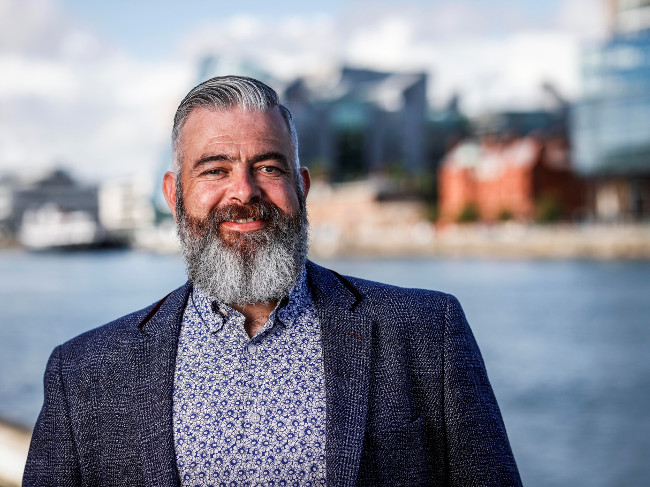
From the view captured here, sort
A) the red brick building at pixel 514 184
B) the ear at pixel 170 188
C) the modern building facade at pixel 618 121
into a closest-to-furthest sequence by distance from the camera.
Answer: the ear at pixel 170 188 < the modern building facade at pixel 618 121 < the red brick building at pixel 514 184

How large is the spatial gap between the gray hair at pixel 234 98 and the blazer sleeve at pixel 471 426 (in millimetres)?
326

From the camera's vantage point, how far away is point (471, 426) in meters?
1.15

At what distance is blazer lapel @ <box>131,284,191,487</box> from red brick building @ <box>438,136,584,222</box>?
42.4 m

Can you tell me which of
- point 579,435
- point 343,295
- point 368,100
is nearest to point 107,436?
point 343,295

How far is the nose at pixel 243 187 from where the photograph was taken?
120cm

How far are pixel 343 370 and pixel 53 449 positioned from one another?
0.39 metres

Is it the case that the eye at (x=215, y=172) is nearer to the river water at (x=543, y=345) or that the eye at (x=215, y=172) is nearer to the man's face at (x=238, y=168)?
the man's face at (x=238, y=168)

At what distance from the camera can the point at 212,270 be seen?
4.06 ft

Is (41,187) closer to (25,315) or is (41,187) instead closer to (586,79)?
(586,79)

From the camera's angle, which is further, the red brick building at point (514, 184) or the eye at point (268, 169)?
the red brick building at point (514, 184)

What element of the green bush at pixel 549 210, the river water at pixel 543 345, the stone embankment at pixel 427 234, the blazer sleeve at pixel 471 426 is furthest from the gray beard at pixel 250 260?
the green bush at pixel 549 210

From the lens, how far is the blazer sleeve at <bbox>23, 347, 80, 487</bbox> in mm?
1178

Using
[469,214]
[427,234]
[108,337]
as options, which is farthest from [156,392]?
[427,234]

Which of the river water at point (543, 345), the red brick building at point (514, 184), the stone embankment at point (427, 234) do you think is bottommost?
the river water at point (543, 345)
